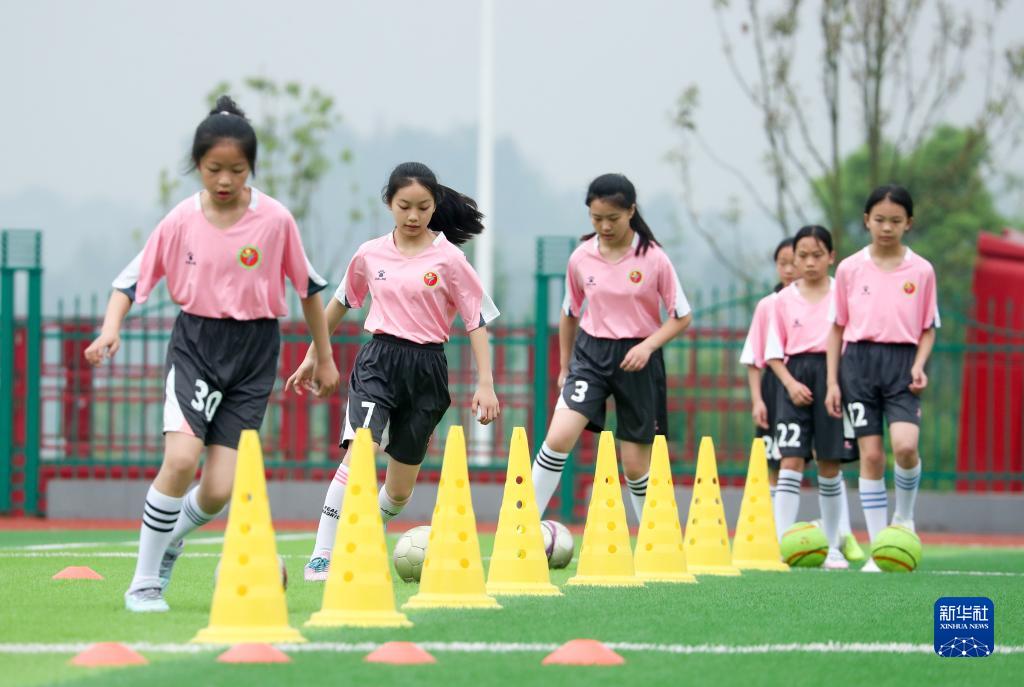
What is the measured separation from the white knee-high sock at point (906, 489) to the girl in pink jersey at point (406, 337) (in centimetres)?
348

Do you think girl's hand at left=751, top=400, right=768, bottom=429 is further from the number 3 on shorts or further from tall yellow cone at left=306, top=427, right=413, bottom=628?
tall yellow cone at left=306, top=427, right=413, bottom=628

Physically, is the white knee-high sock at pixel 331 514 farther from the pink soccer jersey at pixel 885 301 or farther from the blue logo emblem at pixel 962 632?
the pink soccer jersey at pixel 885 301

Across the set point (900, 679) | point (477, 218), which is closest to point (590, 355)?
point (477, 218)

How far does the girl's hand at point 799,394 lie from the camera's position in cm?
1135

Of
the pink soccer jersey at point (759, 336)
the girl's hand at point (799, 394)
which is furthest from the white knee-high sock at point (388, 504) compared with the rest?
the pink soccer jersey at point (759, 336)

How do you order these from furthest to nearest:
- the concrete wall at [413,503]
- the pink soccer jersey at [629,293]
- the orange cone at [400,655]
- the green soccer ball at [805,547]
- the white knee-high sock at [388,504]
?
1. the concrete wall at [413,503]
2. the green soccer ball at [805,547]
3. the pink soccer jersey at [629,293]
4. the white knee-high sock at [388,504]
5. the orange cone at [400,655]

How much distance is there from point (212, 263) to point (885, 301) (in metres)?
5.18

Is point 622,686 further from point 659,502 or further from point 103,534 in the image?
point 103,534

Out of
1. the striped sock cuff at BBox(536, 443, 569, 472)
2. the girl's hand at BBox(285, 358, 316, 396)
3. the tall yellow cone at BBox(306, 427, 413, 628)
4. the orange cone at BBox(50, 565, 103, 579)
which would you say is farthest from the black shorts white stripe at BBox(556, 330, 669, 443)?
the tall yellow cone at BBox(306, 427, 413, 628)

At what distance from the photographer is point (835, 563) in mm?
11117

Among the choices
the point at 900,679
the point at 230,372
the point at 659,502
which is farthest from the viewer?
the point at 659,502

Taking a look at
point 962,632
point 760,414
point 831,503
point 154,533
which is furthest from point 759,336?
point 154,533

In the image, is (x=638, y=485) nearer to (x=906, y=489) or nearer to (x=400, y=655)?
(x=906, y=489)

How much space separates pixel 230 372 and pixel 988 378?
38.7ft
